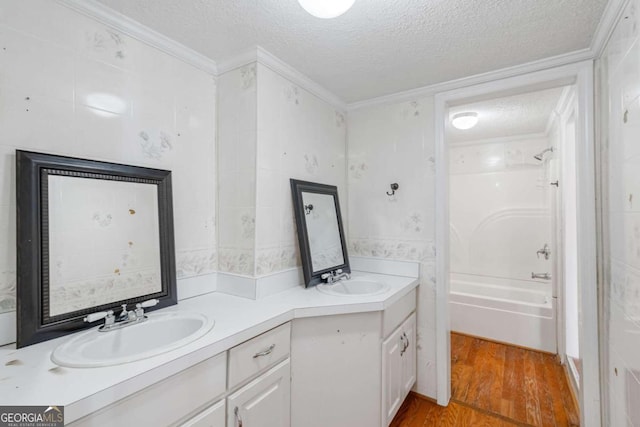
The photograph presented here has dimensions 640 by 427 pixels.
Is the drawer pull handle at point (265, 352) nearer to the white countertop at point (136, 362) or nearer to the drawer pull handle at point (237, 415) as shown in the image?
the white countertop at point (136, 362)

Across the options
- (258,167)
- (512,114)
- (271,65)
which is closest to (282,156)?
(258,167)

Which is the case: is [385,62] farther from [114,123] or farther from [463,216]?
[463,216]

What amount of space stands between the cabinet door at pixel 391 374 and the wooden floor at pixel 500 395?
218mm

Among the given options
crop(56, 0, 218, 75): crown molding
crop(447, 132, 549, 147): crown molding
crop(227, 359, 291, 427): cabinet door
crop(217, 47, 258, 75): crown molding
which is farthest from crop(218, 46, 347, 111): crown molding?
crop(447, 132, 549, 147): crown molding

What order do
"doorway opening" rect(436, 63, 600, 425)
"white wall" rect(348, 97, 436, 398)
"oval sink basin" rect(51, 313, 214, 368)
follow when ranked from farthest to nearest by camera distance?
"white wall" rect(348, 97, 436, 398)
"doorway opening" rect(436, 63, 600, 425)
"oval sink basin" rect(51, 313, 214, 368)

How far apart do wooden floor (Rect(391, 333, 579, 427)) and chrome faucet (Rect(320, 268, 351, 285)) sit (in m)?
0.93

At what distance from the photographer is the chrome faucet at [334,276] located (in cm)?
185

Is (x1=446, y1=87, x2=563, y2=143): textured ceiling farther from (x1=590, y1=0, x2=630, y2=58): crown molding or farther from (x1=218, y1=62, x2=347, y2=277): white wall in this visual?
(x1=218, y1=62, x2=347, y2=277): white wall

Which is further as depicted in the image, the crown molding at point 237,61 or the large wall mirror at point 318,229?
the large wall mirror at point 318,229

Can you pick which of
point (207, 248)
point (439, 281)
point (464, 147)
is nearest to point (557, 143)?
point (464, 147)

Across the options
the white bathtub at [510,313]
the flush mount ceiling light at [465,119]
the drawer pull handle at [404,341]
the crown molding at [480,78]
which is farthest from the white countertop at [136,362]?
the white bathtub at [510,313]

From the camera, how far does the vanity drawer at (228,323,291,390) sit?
1090 millimetres

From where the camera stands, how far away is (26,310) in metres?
0.97

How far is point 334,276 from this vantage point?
6.28 ft
